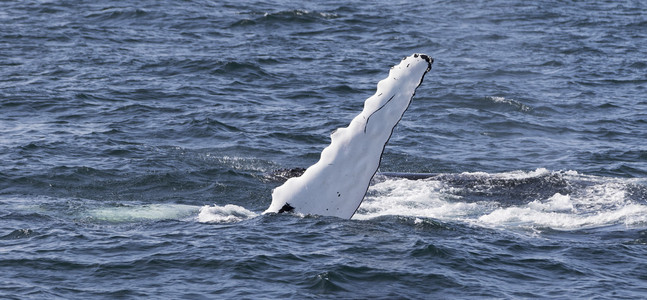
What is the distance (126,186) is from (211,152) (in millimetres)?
3653

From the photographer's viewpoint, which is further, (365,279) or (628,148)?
(628,148)

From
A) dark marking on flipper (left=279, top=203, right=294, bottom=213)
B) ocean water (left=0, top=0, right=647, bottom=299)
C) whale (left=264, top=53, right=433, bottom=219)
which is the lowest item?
ocean water (left=0, top=0, right=647, bottom=299)

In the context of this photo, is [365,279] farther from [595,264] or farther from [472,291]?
[595,264]

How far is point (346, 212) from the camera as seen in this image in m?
16.1

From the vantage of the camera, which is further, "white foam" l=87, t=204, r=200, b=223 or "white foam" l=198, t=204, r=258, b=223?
"white foam" l=87, t=204, r=200, b=223

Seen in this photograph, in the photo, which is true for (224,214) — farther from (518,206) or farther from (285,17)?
(285,17)

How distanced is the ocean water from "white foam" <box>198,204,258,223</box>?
66 millimetres

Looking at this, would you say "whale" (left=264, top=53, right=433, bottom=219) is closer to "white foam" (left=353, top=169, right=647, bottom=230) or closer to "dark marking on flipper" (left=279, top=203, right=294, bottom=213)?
"dark marking on flipper" (left=279, top=203, right=294, bottom=213)

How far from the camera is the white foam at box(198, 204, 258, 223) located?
17484mm

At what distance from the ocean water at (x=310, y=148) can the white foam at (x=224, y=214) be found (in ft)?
0.22

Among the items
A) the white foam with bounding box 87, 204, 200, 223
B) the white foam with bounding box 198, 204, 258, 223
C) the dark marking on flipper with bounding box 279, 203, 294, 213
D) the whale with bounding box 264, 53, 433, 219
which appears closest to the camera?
the whale with bounding box 264, 53, 433, 219

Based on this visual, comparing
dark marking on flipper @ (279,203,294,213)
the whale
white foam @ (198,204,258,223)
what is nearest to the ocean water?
white foam @ (198,204,258,223)

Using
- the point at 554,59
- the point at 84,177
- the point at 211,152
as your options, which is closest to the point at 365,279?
the point at 84,177

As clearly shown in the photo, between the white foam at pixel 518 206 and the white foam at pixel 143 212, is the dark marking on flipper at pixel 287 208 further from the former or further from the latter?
the white foam at pixel 143 212
